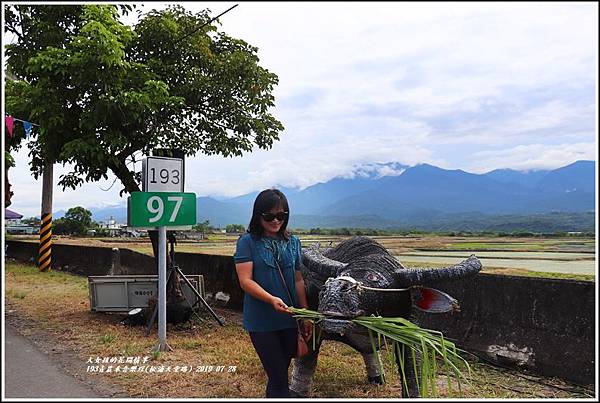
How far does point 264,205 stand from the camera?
3941mm

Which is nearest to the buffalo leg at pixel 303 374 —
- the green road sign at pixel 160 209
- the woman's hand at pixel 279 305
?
the woman's hand at pixel 279 305

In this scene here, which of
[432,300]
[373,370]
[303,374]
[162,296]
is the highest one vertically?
[432,300]

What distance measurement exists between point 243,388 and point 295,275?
181cm

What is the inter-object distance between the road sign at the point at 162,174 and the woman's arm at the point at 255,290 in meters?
3.51

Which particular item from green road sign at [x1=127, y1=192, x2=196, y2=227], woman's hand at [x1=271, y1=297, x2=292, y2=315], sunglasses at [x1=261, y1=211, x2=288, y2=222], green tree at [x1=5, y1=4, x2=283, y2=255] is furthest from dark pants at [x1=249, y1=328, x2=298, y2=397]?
green tree at [x1=5, y1=4, x2=283, y2=255]

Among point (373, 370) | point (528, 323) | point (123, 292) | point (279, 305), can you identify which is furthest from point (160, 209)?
point (528, 323)

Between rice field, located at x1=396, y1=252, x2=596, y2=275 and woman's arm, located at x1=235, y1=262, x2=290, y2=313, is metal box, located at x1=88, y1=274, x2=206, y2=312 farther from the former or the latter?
woman's arm, located at x1=235, y1=262, x2=290, y2=313

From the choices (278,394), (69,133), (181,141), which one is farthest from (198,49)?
(278,394)

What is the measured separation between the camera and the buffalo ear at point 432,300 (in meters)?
4.27

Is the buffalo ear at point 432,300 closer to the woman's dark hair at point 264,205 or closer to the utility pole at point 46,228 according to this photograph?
the woman's dark hair at point 264,205

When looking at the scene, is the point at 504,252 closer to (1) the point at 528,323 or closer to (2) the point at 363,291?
(1) the point at 528,323

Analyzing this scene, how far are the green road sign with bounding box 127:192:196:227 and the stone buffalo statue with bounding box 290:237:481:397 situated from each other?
278 cm

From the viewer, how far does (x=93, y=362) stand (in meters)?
6.41

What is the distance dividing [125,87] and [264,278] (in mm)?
5346
